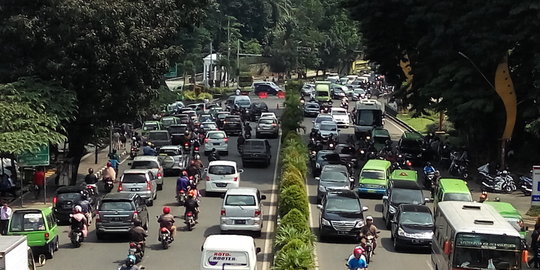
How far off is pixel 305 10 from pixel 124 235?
116 m

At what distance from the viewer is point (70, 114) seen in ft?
135

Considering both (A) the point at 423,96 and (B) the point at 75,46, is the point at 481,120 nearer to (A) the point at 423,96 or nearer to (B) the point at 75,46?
(A) the point at 423,96

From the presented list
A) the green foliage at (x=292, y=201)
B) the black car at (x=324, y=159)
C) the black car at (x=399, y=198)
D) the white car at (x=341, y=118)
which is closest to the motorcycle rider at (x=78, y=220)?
the green foliage at (x=292, y=201)

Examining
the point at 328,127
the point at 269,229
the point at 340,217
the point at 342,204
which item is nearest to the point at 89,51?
the point at 269,229

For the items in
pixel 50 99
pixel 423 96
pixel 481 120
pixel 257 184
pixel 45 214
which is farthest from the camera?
pixel 423 96

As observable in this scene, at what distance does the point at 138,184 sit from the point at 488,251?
18823mm

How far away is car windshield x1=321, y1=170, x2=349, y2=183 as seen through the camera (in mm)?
39719

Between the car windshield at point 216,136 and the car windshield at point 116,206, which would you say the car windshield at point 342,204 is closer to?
the car windshield at point 116,206

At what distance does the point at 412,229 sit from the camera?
99.2 feet

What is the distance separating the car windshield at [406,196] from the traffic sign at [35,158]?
1442 cm

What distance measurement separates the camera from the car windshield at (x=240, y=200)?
31500 mm

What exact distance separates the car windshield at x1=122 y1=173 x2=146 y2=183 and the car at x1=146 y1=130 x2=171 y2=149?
658 inches

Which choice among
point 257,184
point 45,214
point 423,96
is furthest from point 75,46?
point 423,96

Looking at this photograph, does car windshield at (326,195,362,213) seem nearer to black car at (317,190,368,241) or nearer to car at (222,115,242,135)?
black car at (317,190,368,241)
